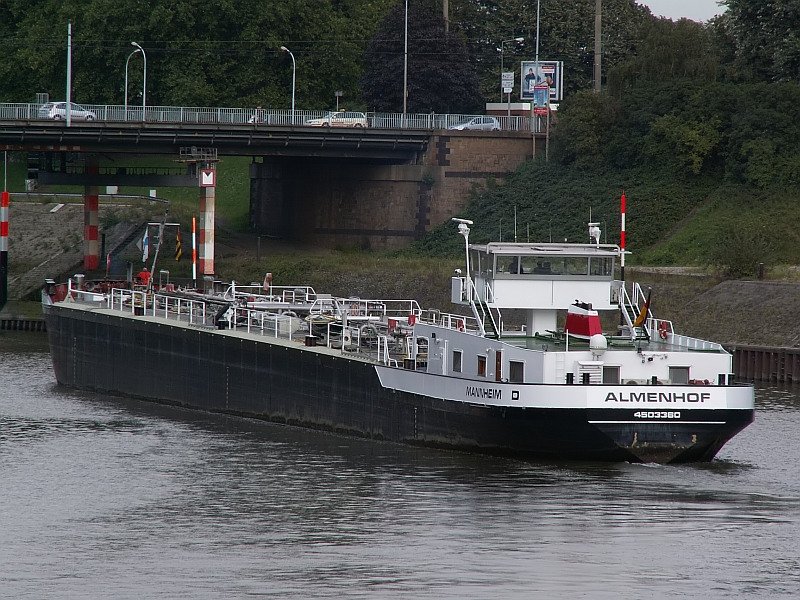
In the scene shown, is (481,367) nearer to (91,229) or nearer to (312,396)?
(312,396)

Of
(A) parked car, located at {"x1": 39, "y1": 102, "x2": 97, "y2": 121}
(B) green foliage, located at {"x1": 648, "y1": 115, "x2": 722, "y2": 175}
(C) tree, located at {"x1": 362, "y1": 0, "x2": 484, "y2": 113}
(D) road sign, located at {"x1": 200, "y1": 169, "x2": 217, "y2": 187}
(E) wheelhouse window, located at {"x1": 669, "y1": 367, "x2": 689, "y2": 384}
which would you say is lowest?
(E) wheelhouse window, located at {"x1": 669, "y1": 367, "x2": 689, "y2": 384}

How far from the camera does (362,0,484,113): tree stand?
10312 centimetres

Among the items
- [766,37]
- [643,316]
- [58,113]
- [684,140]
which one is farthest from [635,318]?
[58,113]

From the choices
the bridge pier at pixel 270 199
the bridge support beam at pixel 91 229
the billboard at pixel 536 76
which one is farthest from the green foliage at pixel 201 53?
the bridge support beam at pixel 91 229

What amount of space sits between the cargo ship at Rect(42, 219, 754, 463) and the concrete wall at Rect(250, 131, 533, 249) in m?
38.6

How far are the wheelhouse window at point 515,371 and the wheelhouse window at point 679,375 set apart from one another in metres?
3.31

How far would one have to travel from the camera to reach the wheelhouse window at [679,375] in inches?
1377

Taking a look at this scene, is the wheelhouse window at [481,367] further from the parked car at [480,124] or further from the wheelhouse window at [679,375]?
the parked car at [480,124]

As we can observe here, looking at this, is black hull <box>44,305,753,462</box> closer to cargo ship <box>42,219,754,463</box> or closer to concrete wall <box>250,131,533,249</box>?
cargo ship <box>42,219,754,463</box>

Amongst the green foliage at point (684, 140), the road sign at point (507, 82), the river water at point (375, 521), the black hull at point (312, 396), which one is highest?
the road sign at point (507, 82)

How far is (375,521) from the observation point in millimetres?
30234

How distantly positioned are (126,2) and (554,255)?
75673mm

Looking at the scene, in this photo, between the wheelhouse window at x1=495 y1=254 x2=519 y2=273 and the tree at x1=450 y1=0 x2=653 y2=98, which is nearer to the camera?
the wheelhouse window at x1=495 y1=254 x2=519 y2=273

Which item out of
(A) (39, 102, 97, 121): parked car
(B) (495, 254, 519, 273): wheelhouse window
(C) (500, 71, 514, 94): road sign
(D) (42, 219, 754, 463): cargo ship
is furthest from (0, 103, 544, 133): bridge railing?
(B) (495, 254, 519, 273): wheelhouse window
